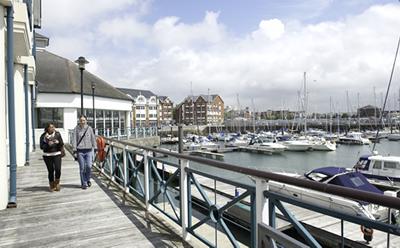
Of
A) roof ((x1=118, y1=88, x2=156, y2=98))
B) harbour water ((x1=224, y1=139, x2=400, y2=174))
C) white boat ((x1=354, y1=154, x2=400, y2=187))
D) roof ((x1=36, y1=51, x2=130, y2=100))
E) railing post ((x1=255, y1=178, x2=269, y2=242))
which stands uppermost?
roof ((x1=118, y1=88, x2=156, y2=98))

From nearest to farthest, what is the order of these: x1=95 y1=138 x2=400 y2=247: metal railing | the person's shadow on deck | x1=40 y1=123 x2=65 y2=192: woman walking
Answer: x1=95 y1=138 x2=400 y2=247: metal railing → the person's shadow on deck → x1=40 y1=123 x2=65 y2=192: woman walking

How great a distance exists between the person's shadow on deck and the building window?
23576 mm

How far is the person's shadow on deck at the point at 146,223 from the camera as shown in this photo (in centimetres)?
443

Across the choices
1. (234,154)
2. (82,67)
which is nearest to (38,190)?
(82,67)

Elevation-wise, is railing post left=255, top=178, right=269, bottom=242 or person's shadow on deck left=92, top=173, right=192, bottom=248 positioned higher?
railing post left=255, top=178, right=269, bottom=242

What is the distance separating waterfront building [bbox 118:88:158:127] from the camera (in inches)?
4230

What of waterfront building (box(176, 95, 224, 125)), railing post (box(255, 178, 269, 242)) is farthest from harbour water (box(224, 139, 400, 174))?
waterfront building (box(176, 95, 224, 125))

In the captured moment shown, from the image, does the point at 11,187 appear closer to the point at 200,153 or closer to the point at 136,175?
the point at 136,175

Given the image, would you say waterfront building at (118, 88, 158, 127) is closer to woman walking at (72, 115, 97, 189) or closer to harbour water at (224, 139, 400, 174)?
harbour water at (224, 139, 400, 174)

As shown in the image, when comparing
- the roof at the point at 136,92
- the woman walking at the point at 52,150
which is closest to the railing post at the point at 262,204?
the woman walking at the point at 52,150

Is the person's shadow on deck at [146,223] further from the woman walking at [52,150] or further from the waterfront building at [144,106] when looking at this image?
the waterfront building at [144,106]

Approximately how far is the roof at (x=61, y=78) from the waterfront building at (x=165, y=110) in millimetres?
85440

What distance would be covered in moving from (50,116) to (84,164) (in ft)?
75.4

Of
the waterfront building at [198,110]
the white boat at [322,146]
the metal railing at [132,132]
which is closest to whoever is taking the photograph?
the metal railing at [132,132]
